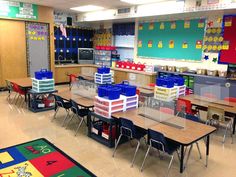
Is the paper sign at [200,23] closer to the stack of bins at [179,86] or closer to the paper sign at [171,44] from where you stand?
the paper sign at [171,44]

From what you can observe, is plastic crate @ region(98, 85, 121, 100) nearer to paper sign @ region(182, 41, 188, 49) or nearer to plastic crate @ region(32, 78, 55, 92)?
plastic crate @ region(32, 78, 55, 92)

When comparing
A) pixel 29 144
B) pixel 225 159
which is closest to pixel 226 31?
pixel 225 159

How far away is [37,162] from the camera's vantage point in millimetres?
3188

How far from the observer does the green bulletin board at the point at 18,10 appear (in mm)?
7141

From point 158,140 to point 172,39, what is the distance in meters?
5.18

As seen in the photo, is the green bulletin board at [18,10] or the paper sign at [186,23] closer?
the paper sign at [186,23]

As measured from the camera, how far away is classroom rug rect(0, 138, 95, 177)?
2926 mm

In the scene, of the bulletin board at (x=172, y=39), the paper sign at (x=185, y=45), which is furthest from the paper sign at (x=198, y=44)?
the paper sign at (x=185, y=45)

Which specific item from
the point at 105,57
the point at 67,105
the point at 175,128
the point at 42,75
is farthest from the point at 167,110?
the point at 105,57

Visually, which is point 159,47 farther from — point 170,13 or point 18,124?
point 18,124

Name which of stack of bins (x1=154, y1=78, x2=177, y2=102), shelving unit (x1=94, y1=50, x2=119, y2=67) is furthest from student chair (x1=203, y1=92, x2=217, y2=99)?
shelving unit (x1=94, y1=50, x2=119, y2=67)

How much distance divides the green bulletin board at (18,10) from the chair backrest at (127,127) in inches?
245

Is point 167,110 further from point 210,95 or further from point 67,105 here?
point 67,105

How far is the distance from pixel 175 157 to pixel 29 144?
2534 millimetres
